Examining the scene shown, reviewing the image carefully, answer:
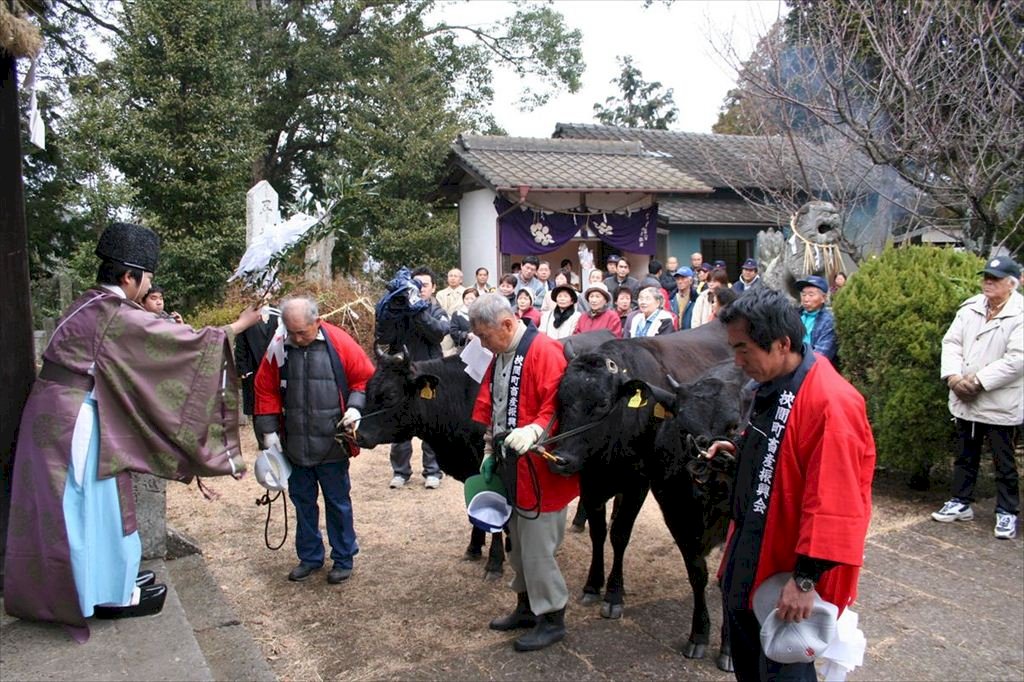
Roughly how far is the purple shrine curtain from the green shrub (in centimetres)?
868

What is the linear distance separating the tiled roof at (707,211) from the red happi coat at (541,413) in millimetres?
13318

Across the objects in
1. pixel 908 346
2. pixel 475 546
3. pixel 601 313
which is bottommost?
pixel 475 546

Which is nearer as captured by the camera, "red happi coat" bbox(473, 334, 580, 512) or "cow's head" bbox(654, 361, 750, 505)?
"cow's head" bbox(654, 361, 750, 505)

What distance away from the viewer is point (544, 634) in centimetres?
427

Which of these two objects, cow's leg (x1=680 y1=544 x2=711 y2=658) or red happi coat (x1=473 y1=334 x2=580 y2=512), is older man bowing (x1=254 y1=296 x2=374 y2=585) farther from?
cow's leg (x1=680 y1=544 x2=711 y2=658)

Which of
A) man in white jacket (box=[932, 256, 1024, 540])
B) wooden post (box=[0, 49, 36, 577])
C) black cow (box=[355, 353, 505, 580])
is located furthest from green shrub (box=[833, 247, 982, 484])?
wooden post (box=[0, 49, 36, 577])

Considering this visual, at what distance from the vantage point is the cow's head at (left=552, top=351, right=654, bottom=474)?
4047 millimetres

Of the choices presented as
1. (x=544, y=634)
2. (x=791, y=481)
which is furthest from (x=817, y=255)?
(x=791, y=481)

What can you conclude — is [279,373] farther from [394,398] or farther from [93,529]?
[93,529]

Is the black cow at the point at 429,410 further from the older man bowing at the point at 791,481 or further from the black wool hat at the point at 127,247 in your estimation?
the older man bowing at the point at 791,481

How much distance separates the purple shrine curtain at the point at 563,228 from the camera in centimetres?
1505

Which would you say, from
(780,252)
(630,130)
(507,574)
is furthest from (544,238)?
(507,574)

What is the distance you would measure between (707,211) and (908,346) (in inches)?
464

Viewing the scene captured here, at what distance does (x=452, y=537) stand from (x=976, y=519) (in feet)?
14.3
